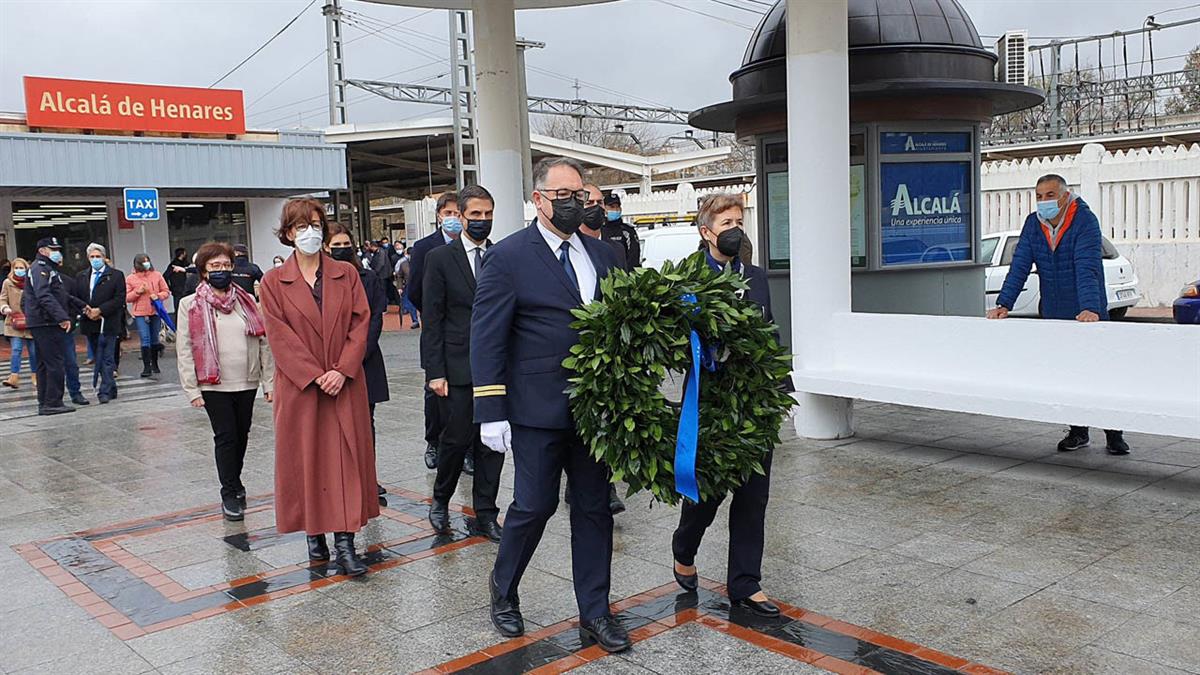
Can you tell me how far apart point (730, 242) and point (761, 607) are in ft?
5.66

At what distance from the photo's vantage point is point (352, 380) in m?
5.70

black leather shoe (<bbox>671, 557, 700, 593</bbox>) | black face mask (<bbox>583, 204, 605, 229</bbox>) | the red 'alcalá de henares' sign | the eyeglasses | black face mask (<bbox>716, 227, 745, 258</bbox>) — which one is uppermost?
the red 'alcalá de henares' sign

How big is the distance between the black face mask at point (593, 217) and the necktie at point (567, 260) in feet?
0.43

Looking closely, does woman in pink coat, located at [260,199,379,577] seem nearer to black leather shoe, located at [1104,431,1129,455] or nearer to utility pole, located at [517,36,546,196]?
black leather shoe, located at [1104,431,1129,455]

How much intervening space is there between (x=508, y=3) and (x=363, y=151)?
83.3ft

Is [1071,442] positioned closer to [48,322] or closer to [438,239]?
[438,239]

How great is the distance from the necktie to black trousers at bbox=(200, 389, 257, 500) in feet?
11.0

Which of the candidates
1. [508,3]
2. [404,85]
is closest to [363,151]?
[404,85]

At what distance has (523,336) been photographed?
448 cm

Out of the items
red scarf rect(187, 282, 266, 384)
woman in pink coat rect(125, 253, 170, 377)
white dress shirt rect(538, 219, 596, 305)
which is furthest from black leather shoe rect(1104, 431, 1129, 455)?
woman in pink coat rect(125, 253, 170, 377)

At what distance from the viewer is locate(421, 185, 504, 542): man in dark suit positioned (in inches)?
249

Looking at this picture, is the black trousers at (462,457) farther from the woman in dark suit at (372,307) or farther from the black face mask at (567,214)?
the black face mask at (567,214)

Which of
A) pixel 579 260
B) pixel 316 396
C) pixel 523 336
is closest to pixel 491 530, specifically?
pixel 316 396

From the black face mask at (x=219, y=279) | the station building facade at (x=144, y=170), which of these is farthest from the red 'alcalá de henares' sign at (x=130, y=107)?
the black face mask at (x=219, y=279)
